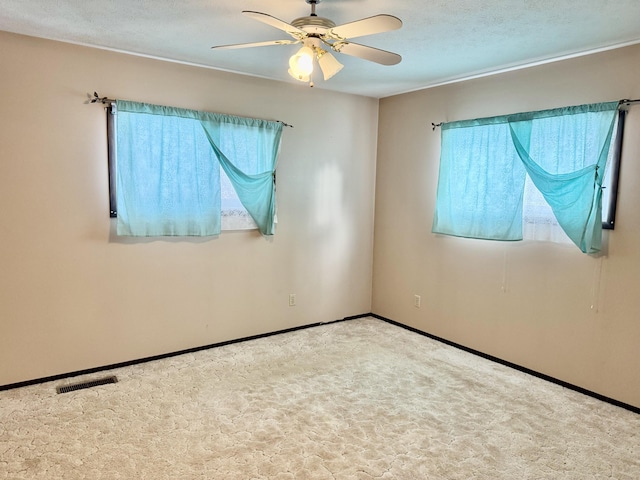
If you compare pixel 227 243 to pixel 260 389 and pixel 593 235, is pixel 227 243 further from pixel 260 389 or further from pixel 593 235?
pixel 593 235

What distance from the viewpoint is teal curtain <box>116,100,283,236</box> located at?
3.30 m

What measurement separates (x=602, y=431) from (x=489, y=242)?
1.63 meters

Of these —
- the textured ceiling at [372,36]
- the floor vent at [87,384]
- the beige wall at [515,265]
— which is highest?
the textured ceiling at [372,36]

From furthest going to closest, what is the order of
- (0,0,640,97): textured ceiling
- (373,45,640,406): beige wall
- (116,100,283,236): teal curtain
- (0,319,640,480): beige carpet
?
(116,100,283,236): teal curtain < (373,45,640,406): beige wall < (0,0,640,97): textured ceiling < (0,319,640,480): beige carpet

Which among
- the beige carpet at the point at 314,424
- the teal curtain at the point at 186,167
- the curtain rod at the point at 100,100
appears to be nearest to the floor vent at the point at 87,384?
the beige carpet at the point at 314,424

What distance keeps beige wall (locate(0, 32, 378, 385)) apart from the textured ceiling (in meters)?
0.27

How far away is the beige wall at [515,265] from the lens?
9.50 ft

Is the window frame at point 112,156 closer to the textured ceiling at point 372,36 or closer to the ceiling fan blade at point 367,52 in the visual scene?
the textured ceiling at point 372,36

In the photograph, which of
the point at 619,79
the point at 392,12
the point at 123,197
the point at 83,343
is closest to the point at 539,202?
the point at 619,79

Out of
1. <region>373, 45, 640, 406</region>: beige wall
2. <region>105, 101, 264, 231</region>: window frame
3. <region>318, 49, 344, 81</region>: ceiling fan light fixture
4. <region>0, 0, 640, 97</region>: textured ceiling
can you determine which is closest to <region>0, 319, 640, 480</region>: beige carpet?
<region>373, 45, 640, 406</region>: beige wall

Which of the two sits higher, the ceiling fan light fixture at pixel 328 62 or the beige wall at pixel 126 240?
the ceiling fan light fixture at pixel 328 62

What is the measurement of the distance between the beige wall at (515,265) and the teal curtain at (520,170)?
13cm

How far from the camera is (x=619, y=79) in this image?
9.44 ft

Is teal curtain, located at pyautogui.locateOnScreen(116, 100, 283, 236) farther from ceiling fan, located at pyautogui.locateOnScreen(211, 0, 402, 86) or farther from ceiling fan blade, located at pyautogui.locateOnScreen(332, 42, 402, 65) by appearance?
ceiling fan blade, located at pyautogui.locateOnScreen(332, 42, 402, 65)
